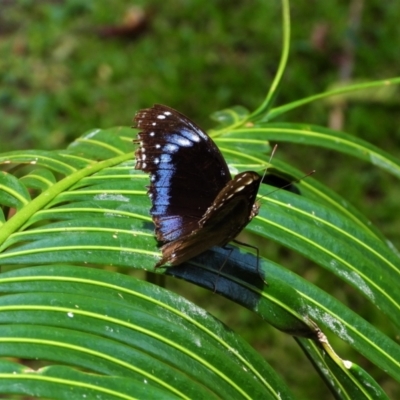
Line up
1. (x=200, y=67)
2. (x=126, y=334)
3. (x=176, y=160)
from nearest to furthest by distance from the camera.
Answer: (x=126, y=334)
(x=176, y=160)
(x=200, y=67)

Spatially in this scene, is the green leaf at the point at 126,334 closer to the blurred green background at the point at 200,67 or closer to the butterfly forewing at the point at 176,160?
the butterfly forewing at the point at 176,160

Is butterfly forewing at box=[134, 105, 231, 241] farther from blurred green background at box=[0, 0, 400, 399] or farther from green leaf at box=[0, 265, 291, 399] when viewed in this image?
blurred green background at box=[0, 0, 400, 399]

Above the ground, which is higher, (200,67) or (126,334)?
(200,67)

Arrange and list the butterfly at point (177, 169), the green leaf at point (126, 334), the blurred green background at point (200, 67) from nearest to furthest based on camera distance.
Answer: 1. the green leaf at point (126, 334)
2. the butterfly at point (177, 169)
3. the blurred green background at point (200, 67)

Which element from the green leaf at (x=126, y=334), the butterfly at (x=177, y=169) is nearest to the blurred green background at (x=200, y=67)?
the butterfly at (x=177, y=169)

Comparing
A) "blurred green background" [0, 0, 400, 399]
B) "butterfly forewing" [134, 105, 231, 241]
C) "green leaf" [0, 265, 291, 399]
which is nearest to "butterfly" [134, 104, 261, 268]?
"butterfly forewing" [134, 105, 231, 241]

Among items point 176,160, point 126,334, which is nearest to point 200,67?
point 176,160

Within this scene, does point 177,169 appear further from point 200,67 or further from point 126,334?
point 200,67
